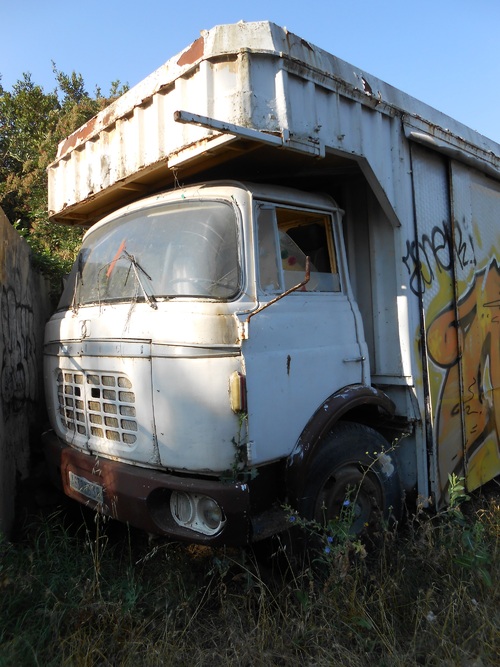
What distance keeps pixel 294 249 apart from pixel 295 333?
579 millimetres

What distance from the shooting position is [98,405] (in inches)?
121

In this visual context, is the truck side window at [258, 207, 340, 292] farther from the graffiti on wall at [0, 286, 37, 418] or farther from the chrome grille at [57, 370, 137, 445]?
the graffiti on wall at [0, 286, 37, 418]

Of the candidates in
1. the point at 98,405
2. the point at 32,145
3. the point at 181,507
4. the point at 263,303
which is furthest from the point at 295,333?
the point at 32,145

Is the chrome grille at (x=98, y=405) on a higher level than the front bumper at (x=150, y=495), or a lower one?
higher

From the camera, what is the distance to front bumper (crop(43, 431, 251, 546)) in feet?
8.19

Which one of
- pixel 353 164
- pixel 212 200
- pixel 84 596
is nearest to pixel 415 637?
pixel 84 596

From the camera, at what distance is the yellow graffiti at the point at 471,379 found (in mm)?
3844

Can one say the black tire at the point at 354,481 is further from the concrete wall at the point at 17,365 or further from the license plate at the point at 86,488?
the concrete wall at the point at 17,365

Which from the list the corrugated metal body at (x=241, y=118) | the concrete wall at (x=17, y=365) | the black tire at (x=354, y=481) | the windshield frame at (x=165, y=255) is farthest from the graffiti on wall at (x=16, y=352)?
the black tire at (x=354, y=481)

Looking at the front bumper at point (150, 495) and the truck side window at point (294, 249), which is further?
the truck side window at point (294, 249)

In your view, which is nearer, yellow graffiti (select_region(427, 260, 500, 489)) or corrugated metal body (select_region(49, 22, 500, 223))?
corrugated metal body (select_region(49, 22, 500, 223))

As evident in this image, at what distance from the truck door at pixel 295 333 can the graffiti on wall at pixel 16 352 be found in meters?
1.87

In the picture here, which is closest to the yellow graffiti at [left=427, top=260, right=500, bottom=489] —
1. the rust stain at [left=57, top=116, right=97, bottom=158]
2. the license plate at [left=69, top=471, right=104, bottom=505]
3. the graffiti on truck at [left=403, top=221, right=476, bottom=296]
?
the graffiti on truck at [left=403, top=221, right=476, bottom=296]

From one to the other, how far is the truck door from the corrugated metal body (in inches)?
17.9
